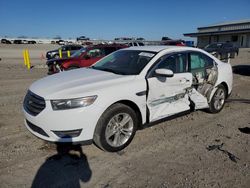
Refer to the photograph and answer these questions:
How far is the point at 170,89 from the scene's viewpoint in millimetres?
4266

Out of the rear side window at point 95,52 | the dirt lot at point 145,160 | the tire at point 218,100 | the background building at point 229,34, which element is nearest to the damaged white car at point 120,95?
the tire at point 218,100

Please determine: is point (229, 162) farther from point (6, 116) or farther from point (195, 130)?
point (6, 116)

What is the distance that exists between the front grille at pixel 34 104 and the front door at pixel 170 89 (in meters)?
1.77

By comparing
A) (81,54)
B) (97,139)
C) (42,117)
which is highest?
(81,54)

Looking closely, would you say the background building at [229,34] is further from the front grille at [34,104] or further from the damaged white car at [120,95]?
the front grille at [34,104]

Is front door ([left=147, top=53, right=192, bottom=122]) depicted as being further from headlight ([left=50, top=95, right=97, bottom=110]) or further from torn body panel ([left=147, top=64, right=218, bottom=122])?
headlight ([left=50, top=95, right=97, bottom=110])

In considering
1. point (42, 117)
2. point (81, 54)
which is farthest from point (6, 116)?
point (81, 54)

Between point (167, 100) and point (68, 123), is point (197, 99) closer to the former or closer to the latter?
point (167, 100)

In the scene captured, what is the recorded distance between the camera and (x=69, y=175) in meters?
3.12

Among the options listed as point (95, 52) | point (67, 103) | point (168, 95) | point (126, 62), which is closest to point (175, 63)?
point (168, 95)

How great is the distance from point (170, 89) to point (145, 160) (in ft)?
4.79

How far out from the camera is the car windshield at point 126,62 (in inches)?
165

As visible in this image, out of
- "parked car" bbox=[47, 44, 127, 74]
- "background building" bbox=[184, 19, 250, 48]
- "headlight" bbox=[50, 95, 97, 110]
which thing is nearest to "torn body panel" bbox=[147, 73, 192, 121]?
"headlight" bbox=[50, 95, 97, 110]

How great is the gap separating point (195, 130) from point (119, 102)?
75.6 inches
